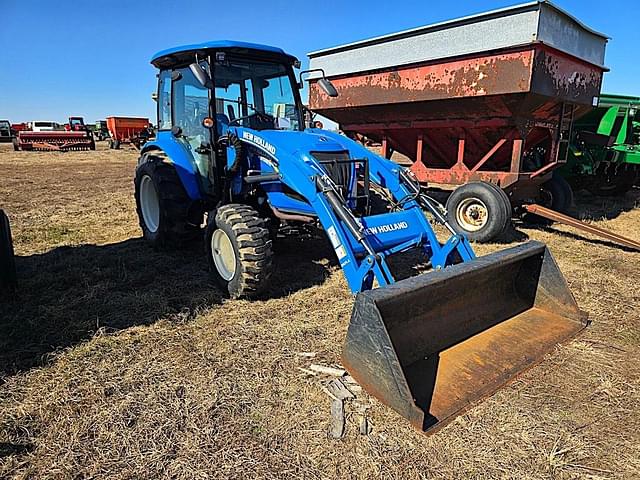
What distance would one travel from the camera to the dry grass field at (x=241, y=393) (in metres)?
2.19

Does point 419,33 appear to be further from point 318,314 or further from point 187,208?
point 318,314

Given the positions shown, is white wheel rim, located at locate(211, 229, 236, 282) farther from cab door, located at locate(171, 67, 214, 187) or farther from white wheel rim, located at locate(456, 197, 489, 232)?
white wheel rim, located at locate(456, 197, 489, 232)

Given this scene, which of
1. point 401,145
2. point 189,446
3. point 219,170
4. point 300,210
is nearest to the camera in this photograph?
point 189,446

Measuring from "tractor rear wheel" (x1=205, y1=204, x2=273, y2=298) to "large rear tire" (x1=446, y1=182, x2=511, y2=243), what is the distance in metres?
2.98

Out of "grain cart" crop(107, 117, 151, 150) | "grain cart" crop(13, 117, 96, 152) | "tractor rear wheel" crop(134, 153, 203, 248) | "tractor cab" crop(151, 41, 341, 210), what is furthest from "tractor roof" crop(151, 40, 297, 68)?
"grain cart" crop(107, 117, 151, 150)

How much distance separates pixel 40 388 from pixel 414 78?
5.71 m

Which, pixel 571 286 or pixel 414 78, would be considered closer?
pixel 571 286

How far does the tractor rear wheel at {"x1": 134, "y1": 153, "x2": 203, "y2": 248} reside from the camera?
4.92 m

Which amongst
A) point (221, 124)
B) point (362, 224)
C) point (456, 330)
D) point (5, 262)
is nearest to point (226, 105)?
point (221, 124)

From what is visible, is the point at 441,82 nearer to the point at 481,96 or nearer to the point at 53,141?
the point at 481,96

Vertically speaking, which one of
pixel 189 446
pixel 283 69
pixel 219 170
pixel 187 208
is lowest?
pixel 189 446

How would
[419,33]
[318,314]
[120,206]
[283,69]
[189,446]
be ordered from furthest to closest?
[120,206] < [419,33] < [283,69] < [318,314] < [189,446]

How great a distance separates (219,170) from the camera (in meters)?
4.70

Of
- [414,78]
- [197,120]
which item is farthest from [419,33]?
[197,120]
